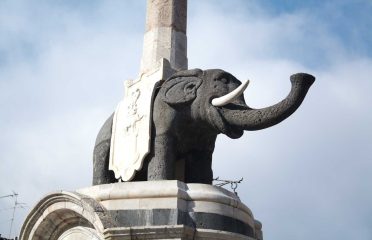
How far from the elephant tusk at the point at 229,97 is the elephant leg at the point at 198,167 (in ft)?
4.57

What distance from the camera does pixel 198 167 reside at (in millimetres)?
13648

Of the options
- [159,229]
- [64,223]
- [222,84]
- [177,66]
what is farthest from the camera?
[177,66]

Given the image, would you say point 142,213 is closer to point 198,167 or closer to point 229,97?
point 198,167

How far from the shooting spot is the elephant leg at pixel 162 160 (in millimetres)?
12484

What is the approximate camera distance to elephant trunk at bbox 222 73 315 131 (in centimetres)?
1171

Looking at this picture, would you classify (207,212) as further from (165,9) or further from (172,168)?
(165,9)

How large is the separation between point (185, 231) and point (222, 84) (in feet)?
11.1

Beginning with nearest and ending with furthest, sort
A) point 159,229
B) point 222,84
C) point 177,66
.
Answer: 1. point 159,229
2. point 222,84
3. point 177,66

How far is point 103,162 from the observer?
45.0 feet

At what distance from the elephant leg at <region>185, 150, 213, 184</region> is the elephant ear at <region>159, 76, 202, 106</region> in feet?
4.30

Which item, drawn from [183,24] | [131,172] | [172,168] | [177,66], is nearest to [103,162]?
[131,172]

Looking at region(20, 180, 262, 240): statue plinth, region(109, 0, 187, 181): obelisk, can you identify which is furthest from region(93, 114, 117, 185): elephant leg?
region(20, 180, 262, 240): statue plinth

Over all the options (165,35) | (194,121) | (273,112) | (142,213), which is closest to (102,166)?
(194,121)

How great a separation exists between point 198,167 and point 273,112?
2.43 meters
